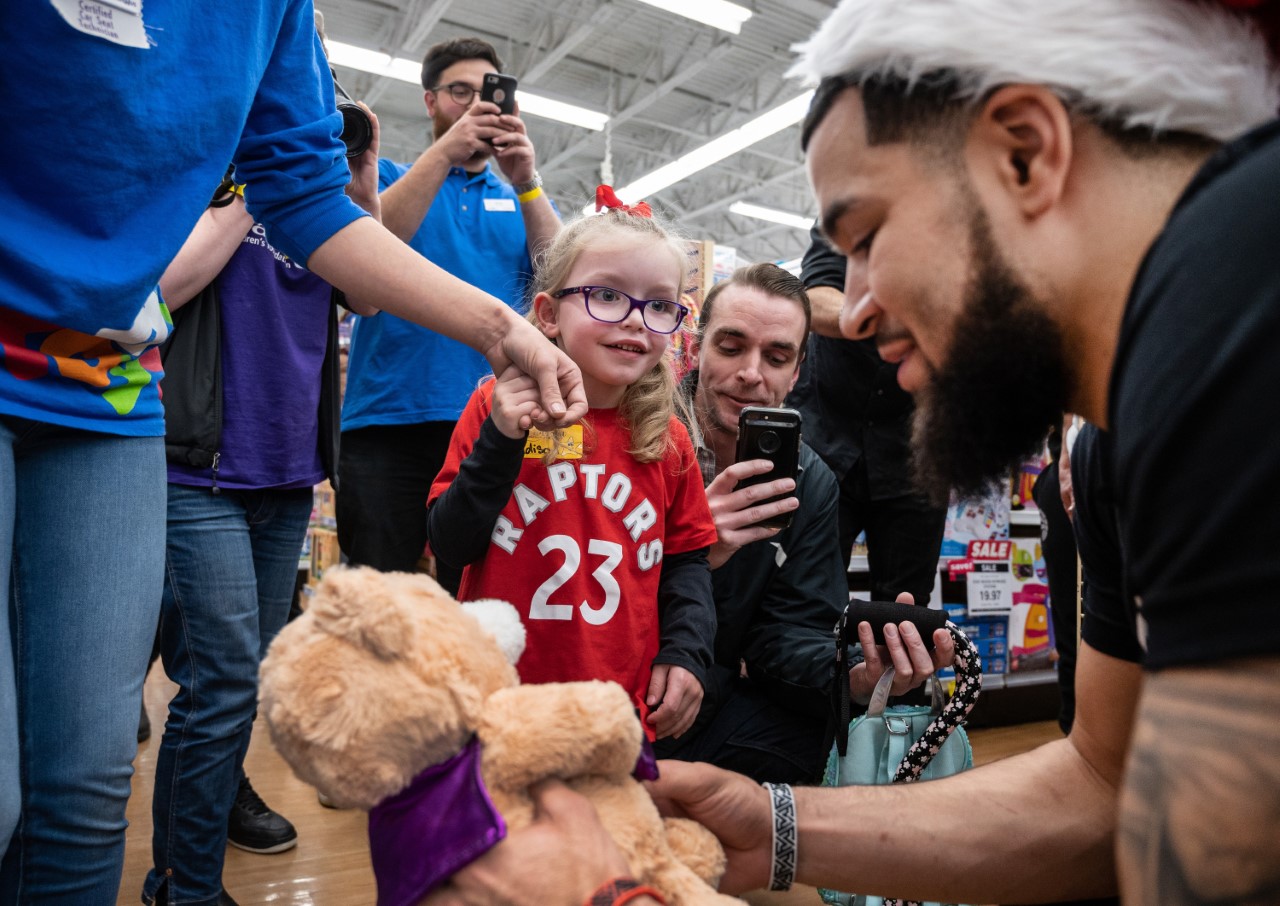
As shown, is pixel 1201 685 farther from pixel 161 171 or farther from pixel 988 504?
pixel 988 504

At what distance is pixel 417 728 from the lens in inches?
21.2

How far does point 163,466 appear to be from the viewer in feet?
3.15

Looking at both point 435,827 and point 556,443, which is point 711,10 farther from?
point 435,827

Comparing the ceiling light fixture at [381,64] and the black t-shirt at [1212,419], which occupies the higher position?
the ceiling light fixture at [381,64]

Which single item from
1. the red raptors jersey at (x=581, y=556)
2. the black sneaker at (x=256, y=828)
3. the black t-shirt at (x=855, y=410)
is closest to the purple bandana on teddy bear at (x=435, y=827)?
the red raptors jersey at (x=581, y=556)

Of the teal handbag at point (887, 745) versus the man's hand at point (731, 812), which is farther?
the teal handbag at point (887, 745)

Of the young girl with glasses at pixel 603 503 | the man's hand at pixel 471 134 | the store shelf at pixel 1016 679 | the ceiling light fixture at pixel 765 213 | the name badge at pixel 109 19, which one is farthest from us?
the ceiling light fixture at pixel 765 213

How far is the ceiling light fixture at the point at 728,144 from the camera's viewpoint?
7500 millimetres

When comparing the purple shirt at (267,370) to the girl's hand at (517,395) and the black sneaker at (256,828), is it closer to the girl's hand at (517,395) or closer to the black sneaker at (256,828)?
the girl's hand at (517,395)

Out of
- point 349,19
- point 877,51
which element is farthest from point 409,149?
point 877,51

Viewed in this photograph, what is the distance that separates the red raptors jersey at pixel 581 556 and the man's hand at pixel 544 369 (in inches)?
12.4

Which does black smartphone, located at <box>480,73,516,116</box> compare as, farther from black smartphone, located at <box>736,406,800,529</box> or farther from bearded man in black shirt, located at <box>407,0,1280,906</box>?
bearded man in black shirt, located at <box>407,0,1280,906</box>

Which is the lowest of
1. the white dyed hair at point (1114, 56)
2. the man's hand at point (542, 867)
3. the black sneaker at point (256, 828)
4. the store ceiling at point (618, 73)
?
the black sneaker at point (256, 828)

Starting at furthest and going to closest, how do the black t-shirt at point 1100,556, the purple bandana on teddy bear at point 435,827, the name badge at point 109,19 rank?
the black t-shirt at point 1100,556, the name badge at point 109,19, the purple bandana on teddy bear at point 435,827
